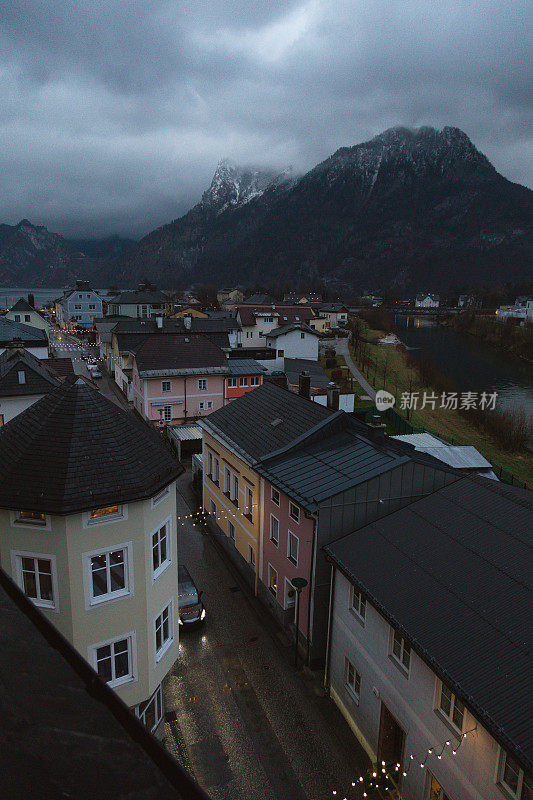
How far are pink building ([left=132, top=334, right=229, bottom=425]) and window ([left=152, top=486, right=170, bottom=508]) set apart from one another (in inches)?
1058

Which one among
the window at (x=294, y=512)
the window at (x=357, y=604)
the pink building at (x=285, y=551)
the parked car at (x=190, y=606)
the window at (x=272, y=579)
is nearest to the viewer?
the window at (x=357, y=604)

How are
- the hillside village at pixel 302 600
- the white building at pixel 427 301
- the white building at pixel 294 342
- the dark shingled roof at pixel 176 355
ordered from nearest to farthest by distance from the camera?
the hillside village at pixel 302 600
the dark shingled roof at pixel 176 355
the white building at pixel 294 342
the white building at pixel 427 301

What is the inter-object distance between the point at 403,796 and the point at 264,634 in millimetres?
7109

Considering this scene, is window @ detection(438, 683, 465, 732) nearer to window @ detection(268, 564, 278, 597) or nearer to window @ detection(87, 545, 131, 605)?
window @ detection(87, 545, 131, 605)

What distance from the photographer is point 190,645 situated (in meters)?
17.3

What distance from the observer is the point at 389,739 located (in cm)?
1259

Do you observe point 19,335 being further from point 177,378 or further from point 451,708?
point 451,708

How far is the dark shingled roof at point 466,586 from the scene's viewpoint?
905cm

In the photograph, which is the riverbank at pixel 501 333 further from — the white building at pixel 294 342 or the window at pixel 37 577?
the window at pixel 37 577

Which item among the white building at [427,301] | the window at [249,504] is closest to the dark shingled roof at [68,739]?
the window at [249,504]

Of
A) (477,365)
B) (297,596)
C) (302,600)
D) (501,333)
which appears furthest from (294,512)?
(501,333)

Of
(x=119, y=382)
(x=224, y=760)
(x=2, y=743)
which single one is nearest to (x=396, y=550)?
(x=224, y=760)

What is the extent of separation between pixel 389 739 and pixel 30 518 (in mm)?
10622

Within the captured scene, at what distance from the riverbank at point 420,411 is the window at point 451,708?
86.9 feet
